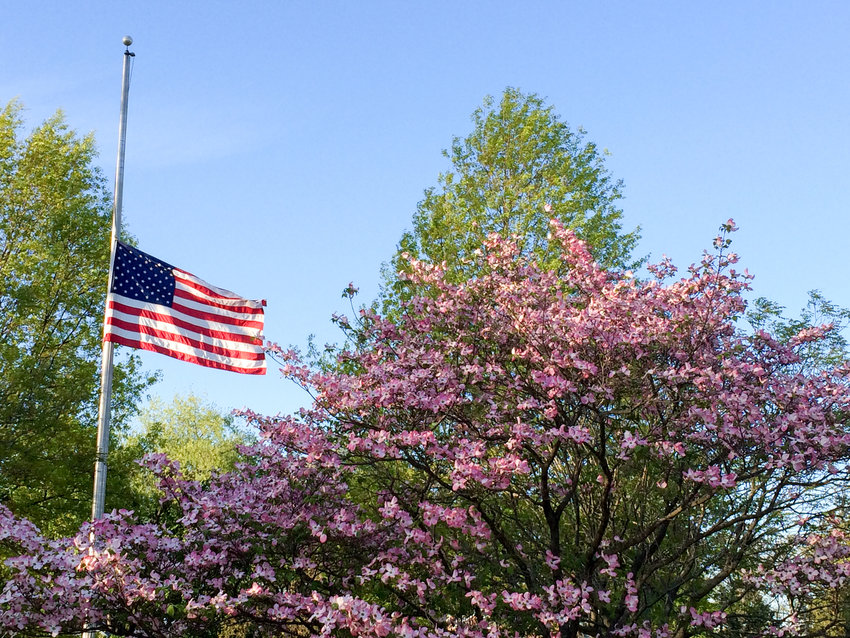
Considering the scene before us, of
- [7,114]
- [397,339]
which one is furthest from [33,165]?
[397,339]

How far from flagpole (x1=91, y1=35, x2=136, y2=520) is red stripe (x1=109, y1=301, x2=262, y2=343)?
424 mm

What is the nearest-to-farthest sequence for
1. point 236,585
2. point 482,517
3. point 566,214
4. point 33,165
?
1. point 482,517
2. point 236,585
3. point 566,214
4. point 33,165

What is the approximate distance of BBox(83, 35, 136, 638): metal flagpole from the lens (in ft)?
36.8

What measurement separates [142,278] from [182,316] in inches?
30.2

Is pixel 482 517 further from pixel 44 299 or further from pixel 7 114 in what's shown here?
pixel 7 114

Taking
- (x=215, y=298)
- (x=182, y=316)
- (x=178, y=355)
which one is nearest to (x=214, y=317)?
(x=215, y=298)

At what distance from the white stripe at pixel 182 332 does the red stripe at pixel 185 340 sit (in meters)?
0.02

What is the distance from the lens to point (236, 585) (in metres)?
7.82

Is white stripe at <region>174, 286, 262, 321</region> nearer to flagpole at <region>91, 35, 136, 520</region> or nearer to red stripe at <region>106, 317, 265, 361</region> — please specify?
red stripe at <region>106, 317, 265, 361</region>

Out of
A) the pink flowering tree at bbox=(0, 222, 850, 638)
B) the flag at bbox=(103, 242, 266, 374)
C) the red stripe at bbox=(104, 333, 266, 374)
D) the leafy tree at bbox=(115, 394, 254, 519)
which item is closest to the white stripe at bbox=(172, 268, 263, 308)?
the flag at bbox=(103, 242, 266, 374)

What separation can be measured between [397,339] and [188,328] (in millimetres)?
4871

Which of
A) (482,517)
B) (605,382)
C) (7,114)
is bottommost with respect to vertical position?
(482,517)

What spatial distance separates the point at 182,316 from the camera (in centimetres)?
1181

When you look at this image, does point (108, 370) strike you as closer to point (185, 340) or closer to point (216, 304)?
point (185, 340)
